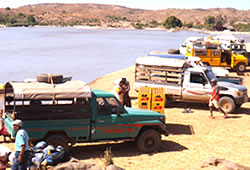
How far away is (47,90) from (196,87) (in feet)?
27.4

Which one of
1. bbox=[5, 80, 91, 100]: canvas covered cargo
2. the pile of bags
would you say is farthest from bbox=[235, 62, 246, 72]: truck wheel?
the pile of bags

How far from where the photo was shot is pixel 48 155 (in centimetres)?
912

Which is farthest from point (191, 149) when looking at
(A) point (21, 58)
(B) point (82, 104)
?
(A) point (21, 58)

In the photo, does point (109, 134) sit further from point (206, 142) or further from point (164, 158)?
point (206, 142)

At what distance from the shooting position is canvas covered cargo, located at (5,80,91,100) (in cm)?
966

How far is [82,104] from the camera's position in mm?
10273

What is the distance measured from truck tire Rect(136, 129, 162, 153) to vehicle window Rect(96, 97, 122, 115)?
1.07 m

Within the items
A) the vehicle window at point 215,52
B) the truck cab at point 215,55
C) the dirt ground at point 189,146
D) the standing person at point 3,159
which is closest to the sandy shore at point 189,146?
the dirt ground at point 189,146

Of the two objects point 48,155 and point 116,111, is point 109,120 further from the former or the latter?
point 48,155

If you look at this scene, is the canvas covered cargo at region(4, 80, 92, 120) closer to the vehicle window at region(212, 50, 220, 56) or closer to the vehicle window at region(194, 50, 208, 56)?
the vehicle window at region(194, 50, 208, 56)

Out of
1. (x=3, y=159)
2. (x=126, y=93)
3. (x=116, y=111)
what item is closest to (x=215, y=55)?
(x=126, y=93)

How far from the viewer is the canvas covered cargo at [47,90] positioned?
966 centimetres

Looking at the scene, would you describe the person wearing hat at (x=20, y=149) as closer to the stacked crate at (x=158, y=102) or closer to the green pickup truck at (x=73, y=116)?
the green pickup truck at (x=73, y=116)

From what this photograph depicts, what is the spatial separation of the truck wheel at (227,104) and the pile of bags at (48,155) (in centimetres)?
923
